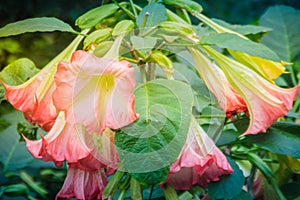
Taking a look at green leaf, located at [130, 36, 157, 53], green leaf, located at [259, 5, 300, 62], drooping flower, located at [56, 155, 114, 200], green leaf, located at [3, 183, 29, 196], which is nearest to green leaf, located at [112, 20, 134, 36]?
green leaf, located at [130, 36, 157, 53]

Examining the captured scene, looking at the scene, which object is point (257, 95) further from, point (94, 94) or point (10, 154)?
point (10, 154)

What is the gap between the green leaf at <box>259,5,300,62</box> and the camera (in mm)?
877

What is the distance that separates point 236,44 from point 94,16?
0.51 ft

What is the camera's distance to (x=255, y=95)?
0.54m

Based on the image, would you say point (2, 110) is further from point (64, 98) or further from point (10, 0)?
point (64, 98)

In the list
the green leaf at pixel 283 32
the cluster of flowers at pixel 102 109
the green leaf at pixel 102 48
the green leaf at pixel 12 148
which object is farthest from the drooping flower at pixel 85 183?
the green leaf at pixel 283 32

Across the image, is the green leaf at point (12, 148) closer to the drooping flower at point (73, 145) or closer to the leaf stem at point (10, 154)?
the leaf stem at point (10, 154)

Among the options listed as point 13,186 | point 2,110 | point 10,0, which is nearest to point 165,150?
point 13,186

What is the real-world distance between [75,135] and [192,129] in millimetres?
108

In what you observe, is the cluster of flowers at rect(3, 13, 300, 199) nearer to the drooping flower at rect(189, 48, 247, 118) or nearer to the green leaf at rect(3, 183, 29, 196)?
the drooping flower at rect(189, 48, 247, 118)

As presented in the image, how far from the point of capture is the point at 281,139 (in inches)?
24.0

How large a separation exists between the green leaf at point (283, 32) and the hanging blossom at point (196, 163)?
39 centimetres

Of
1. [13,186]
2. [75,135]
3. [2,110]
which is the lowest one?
[2,110]

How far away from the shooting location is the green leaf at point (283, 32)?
34.5 inches
